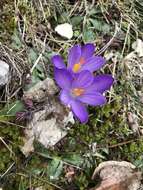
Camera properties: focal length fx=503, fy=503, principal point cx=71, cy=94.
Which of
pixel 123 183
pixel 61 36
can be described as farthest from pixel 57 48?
pixel 123 183

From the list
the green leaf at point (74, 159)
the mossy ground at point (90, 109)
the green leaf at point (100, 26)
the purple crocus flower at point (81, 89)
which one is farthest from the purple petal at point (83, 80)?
the green leaf at point (100, 26)

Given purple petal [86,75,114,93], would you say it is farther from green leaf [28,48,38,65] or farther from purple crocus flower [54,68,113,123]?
green leaf [28,48,38,65]

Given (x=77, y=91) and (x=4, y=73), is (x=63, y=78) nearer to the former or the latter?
(x=77, y=91)

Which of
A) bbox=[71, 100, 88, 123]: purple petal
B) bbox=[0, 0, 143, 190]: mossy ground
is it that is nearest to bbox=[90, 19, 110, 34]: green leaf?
bbox=[0, 0, 143, 190]: mossy ground

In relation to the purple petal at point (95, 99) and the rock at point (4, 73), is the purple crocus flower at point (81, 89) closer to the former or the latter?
the purple petal at point (95, 99)

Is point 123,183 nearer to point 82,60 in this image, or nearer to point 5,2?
point 82,60

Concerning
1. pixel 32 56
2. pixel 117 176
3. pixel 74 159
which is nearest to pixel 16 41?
pixel 32 56

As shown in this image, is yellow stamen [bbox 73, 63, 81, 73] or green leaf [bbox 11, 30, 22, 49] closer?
yellow stamen [bbox 73, 63, 81, 73]
